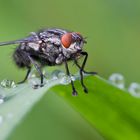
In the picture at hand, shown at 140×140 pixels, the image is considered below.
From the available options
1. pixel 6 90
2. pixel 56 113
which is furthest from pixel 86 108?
pixel 56 113

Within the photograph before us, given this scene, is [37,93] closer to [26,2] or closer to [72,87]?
[72,87]

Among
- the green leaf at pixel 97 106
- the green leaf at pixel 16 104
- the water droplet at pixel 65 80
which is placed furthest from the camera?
the water droplet at pixel 65 80

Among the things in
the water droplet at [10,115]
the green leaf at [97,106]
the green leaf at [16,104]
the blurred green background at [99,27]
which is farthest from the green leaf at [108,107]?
the blurred green background at [99,27]

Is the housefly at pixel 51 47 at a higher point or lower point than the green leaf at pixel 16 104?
lower

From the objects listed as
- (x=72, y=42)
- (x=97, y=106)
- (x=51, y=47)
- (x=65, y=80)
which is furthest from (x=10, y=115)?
(x=51, y=47)

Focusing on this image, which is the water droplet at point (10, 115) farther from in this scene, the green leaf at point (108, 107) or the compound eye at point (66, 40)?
the compound eye at point (66, 40)

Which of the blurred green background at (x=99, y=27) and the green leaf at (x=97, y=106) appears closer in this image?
the green leaf at (x=97, y=106)

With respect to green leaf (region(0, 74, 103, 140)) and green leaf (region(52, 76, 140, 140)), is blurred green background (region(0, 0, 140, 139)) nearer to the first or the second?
green leaf (region(52, 76, 140, 140))

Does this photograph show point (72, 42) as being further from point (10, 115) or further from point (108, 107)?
point (10, 115)
